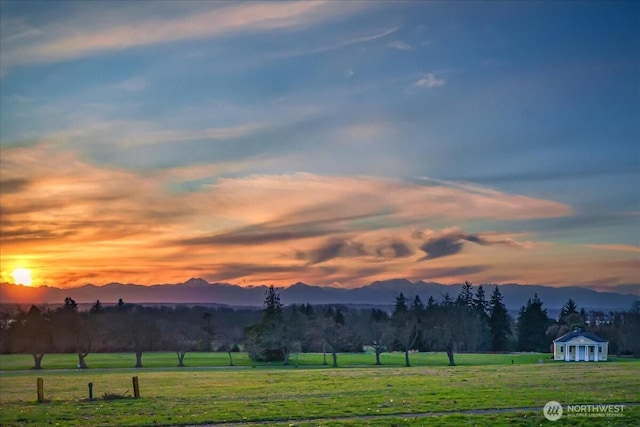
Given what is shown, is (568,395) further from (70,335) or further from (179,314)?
(179,314)

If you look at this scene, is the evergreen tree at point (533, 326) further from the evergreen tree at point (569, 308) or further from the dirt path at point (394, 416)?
the dirt path at point (394, 416)

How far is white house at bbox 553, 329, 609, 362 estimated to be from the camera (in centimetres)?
7719

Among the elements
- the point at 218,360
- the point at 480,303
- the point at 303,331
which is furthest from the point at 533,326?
the point at 218,360

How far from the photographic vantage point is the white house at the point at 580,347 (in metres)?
77.2

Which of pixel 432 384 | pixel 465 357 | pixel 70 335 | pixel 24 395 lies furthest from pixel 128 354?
pixel 432 384

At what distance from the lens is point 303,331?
107625 mm

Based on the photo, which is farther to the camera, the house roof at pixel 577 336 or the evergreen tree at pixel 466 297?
the evergreen tree at pixel 466 297

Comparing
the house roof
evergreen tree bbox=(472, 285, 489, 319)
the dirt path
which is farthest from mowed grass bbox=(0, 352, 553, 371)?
the dirt path

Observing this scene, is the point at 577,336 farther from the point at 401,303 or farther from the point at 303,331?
the point at 401,303

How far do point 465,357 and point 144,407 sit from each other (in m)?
78.0

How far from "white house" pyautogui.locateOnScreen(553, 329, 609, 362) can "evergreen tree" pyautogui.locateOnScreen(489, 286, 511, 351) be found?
33.2m

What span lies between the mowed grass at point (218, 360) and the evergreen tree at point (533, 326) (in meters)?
9.27

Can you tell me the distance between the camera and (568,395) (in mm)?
32500

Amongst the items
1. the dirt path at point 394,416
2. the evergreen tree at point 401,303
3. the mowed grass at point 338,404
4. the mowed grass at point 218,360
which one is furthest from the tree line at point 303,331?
the dirt path at point 394,416
